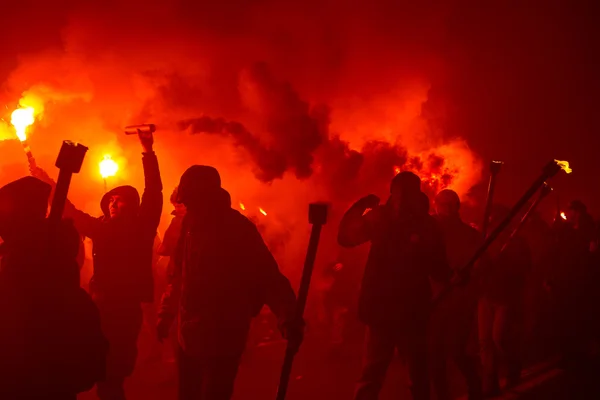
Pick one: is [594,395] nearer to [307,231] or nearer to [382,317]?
[382,317]

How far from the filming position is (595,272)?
8.60m

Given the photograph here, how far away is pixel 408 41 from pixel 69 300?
1207 cm

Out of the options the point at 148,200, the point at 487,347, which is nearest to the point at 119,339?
the point at 148,200

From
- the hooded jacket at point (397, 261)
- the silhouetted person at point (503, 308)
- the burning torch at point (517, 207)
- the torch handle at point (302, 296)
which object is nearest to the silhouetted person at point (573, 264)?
the silhouetted person at point (503, 308)

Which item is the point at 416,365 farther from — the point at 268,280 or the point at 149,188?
the point at 149,188

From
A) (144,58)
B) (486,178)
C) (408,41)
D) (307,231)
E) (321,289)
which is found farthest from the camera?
(486,178)

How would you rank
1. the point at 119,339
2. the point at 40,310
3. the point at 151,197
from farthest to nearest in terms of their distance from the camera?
the point at 151,197 → the point at 119,339 → the point at 40,310

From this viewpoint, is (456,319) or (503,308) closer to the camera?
(456,319)

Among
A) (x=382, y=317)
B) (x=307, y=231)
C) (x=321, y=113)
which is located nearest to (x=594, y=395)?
(x=382, y=317)

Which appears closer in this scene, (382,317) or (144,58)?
(382,317)

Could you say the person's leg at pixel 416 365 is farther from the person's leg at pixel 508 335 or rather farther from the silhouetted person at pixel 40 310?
the silhouetted person at pixel 40 310

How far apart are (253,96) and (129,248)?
7.72 m

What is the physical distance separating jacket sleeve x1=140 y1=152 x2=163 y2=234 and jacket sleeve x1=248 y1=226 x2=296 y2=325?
1417 millimetres

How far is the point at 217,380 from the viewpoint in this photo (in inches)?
135
